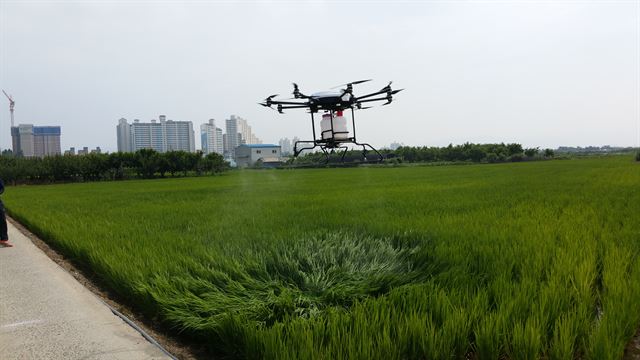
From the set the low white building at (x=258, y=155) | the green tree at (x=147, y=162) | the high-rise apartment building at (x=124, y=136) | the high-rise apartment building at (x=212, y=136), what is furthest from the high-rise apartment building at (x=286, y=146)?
the green tree at (x=147, y=162)

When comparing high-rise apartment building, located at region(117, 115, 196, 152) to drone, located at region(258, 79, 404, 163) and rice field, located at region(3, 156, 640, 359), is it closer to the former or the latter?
rice field, located at region(3, 156, 640, 359)

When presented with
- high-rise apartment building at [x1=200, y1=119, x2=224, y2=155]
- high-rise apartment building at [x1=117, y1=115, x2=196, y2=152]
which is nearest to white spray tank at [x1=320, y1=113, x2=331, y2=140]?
high-rise apartment building at [x1=200, y1=119, x2=224, y2=155]

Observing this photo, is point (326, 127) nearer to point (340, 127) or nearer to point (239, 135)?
point (340, 127)

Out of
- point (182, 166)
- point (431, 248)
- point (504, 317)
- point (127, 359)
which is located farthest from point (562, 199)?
point (182, 166)

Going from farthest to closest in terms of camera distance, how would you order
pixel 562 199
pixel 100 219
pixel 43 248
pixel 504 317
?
pixel 562 199 < pixel 100 219 < pixel 43 248 < pixel 504 317

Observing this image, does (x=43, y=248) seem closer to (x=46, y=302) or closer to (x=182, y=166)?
(x=46, y=302)

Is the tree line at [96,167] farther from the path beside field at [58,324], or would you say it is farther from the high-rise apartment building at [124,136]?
the path beside field at [58,324]
